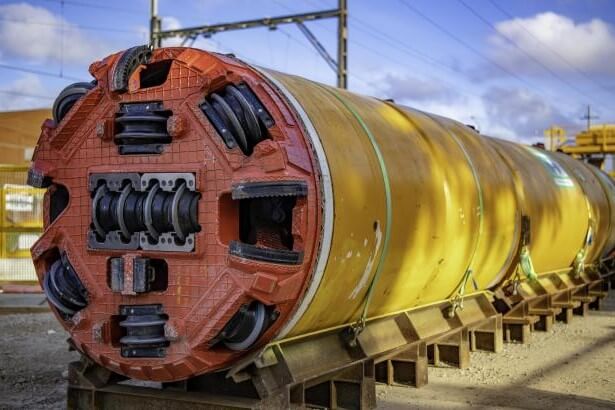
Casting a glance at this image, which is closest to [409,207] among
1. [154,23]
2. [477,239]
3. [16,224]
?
[477,239]

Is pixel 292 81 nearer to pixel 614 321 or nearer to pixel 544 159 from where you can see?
pixel 544 159

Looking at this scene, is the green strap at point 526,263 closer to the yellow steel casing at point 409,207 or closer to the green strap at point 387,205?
the yellow steel casing at point 409,207

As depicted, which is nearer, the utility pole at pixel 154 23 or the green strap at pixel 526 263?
the green strap at pixel 526 263

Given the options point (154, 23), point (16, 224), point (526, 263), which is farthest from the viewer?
point (154, 23)

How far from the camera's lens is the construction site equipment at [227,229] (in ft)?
13.9

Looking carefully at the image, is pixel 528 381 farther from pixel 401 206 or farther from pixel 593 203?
pixel 593 203

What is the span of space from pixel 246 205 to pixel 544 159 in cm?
649

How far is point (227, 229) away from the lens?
434cm

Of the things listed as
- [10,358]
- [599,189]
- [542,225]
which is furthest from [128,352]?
[599,189]

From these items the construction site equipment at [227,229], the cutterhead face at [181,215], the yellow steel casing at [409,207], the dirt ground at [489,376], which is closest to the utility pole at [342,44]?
the yellow steel casing at [409,207]

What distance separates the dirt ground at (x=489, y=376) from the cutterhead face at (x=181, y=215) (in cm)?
189

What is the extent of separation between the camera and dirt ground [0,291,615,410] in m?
6.05

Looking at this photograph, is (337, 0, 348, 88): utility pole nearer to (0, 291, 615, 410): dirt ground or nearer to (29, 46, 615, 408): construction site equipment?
(0, 291, 615, 410): dirt ground

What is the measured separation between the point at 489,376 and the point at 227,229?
367 cm
